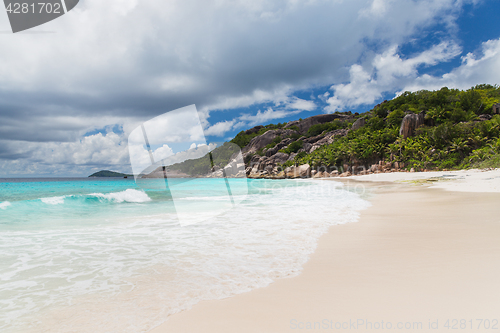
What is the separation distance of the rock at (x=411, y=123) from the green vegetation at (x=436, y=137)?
981 mm

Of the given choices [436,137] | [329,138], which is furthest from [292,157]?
[436,137]

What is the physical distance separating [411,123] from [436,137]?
710 centimetres

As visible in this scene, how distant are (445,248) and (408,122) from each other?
45.7m

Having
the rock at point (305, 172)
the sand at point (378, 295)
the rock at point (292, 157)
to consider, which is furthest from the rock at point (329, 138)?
the sand at point (378, 295)

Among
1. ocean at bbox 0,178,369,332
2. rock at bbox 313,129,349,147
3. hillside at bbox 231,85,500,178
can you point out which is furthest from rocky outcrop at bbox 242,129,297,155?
ocean at bbox 0,178,369,332

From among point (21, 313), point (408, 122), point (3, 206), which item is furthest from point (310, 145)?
point (21, 313)

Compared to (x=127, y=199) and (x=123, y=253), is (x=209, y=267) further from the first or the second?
(x=127, y=199)

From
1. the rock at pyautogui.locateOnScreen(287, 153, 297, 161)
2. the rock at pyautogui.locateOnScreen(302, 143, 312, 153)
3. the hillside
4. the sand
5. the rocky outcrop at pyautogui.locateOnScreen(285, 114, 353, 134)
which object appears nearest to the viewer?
the sand

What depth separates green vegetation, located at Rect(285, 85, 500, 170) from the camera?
30.2 m

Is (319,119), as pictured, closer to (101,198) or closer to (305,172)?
(305,172)

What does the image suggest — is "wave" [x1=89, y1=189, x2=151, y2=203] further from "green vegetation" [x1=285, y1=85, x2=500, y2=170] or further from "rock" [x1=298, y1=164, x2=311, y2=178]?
"rock" [x1=298, y1=164, x2=311, y2=178]

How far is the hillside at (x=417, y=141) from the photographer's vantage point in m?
31.0

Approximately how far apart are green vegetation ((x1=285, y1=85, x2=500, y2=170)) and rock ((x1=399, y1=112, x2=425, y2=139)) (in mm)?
981

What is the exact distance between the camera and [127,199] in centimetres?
1350
